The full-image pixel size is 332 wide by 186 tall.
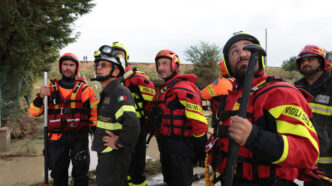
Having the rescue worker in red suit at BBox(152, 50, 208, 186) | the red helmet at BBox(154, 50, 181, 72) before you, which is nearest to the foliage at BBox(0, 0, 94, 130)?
the red helmet at BBox(154, 50, 181, 72)

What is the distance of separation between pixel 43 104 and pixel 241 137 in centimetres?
392

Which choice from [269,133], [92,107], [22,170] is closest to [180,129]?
[92,107]

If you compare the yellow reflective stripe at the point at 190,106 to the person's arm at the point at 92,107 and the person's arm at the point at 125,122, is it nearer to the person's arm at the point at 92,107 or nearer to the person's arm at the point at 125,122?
the person's arm at the point at 125,122

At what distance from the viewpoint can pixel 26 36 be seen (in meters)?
6.84

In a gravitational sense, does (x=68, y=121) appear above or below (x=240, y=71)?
below

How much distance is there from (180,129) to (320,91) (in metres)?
2.17

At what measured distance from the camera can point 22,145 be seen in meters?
7.63

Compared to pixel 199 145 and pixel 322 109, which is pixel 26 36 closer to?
pixel 199 145

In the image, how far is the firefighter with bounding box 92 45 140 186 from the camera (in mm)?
2893

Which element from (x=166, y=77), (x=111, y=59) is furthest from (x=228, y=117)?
(x=166, y=77)

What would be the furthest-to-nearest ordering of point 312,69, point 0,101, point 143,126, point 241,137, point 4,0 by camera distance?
1. point 0,101
2. point 4,0
3. point 143,126
4. point 312,69
5. point 241,137

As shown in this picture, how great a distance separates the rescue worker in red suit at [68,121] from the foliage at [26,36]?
3632mm

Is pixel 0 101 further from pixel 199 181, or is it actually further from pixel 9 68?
pixel 199 181

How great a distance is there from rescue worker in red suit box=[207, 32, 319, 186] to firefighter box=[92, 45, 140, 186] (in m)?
1.29
